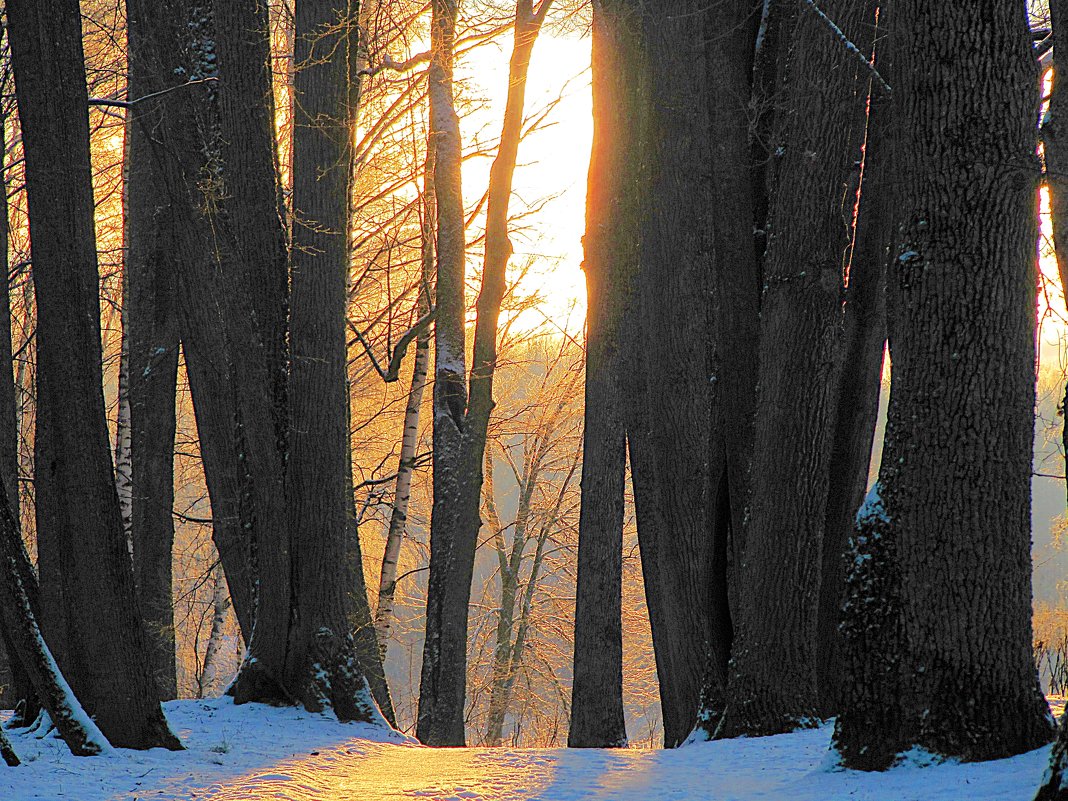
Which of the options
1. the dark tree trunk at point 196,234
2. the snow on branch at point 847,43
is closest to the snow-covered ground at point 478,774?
the dark tree trunk at point 196,234

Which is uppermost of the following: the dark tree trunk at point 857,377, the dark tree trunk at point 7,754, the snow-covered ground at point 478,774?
the dark tree trunk at point 857,377

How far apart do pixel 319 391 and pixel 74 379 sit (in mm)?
2335

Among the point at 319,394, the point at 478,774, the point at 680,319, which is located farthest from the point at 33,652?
the point at 680,319

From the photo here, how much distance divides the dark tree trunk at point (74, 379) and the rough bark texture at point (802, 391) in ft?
11.9

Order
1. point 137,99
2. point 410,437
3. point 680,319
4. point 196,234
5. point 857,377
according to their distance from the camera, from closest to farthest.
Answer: point 857,377
point 137,99
point 680,319
point 196,234
point 410,437

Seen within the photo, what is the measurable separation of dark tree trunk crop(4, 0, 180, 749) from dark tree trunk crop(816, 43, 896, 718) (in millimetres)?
4217

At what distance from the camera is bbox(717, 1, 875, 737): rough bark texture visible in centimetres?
592

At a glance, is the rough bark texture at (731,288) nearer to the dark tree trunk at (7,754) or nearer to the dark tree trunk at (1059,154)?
the dark tree trunk at (1059,154)

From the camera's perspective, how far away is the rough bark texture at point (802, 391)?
233 inches

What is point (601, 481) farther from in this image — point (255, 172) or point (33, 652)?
point (33, 652)

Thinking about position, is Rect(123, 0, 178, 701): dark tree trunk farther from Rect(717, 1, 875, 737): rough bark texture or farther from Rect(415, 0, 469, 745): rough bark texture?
Rect(717, 1, 875, 737): rough bark texture

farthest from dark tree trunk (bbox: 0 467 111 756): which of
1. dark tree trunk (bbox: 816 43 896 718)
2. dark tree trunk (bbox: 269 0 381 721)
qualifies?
dark tree trunk (bbox: 816 43 896 718)

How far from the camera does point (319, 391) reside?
763cm

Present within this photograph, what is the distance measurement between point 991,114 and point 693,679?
4.36 m
